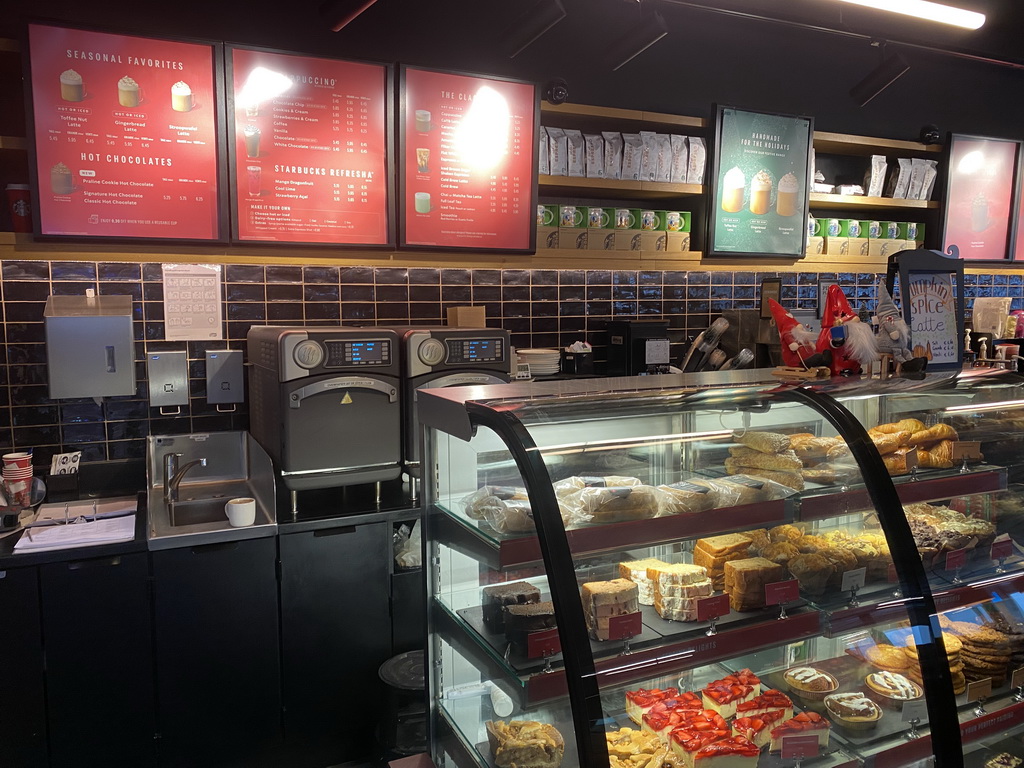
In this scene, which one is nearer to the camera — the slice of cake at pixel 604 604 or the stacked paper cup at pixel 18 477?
the slice of cake at pixel 604 604

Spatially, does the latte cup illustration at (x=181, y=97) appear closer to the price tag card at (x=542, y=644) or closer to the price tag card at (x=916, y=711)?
the price tag card at (x=542, y=644)

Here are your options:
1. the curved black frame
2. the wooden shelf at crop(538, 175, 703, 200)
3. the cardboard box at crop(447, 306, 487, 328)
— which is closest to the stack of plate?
the cardboard box at crop(447, 306, 487, 328)

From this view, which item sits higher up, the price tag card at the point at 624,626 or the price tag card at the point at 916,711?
the price tag card at the point at 624,626

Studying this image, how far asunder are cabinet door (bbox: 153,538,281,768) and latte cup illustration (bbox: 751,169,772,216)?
3241mm

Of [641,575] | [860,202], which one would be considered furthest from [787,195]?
[641,575]

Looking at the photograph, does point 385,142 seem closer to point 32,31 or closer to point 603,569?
point 32,31

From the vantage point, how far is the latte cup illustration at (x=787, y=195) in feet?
14.4

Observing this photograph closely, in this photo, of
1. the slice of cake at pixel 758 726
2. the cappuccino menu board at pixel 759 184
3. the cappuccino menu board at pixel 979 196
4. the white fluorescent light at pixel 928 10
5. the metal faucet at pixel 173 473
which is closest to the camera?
the slice of cake at pixel 758 726

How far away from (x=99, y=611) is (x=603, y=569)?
1836 millimetres

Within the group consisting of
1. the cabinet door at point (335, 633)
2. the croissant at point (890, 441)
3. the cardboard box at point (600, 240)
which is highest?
the cardboard box at point (600, 240)

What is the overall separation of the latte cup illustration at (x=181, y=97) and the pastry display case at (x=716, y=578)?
6.80ft

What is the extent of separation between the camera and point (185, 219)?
314 centimetres

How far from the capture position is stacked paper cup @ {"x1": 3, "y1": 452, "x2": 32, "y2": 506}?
289 centimetres

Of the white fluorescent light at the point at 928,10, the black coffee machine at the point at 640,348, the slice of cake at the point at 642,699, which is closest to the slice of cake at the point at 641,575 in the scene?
the slice of cake at the point at 642,699
